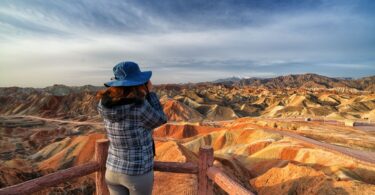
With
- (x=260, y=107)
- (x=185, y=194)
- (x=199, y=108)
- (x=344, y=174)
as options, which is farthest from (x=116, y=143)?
(x=260, y=107)

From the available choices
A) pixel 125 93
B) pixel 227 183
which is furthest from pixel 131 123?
pixel 227 183

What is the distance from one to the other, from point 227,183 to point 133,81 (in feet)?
5.47

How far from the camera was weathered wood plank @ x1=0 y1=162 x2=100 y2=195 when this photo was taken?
10.9 ft

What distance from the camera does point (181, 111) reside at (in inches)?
3041

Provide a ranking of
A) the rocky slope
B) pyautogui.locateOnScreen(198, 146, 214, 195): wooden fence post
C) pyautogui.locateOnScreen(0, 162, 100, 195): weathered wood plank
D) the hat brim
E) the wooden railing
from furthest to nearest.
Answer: the rocky slope, pyautogui.locateOnScreen(198, 146, 214, 195): wooden fence post, the wooden railing, pyautogui.locateOnScreen(0, 162, 100, 195): weathered wood plank, the hat brim

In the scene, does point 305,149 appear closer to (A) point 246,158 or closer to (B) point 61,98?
(A) point 246,158

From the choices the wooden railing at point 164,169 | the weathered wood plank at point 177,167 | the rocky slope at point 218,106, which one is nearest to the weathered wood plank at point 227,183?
the wooden railing at point 164,169

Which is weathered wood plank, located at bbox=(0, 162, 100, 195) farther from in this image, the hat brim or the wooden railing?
the hat brim

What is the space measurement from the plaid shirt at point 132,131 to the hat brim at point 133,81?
202 millimetres

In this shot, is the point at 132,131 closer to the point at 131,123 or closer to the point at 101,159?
the point at 131,123

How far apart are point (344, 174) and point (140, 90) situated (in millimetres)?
12245

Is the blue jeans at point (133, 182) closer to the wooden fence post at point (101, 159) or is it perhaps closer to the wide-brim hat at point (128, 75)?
the wooden fence post at point (101, 159)

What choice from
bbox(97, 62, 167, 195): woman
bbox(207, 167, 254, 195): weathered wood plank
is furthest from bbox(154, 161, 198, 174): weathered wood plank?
bbox(97, 62, 167, 195): woman

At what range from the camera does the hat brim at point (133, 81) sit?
10.3 ft
